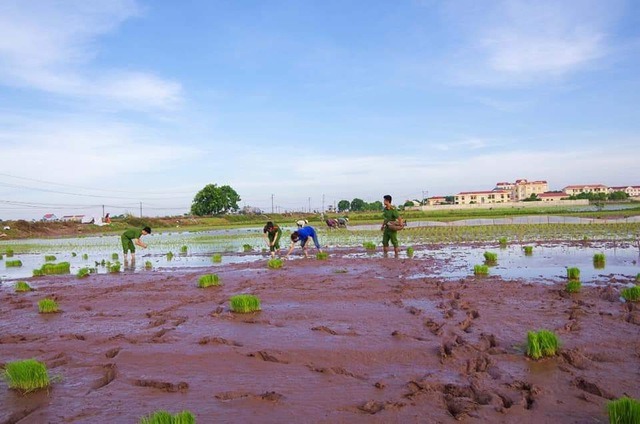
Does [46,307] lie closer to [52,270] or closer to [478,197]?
[52,270]

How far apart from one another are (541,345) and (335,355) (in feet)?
7.37

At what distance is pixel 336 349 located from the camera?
5.70 meters

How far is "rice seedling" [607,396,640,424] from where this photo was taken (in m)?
3.17

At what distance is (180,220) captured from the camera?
72.4 m

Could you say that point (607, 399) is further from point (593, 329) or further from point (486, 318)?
point (486, 318)

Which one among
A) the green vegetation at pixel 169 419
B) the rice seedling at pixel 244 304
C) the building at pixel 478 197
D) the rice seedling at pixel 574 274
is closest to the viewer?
the green vegetation at pixel 169 419

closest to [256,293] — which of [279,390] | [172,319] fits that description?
[172,319]

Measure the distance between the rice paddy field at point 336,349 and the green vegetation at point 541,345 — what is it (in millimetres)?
20

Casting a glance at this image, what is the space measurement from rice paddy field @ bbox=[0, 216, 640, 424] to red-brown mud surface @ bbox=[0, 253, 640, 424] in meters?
0.02

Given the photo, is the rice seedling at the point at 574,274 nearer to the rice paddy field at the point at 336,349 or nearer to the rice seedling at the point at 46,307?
the rice paddy field at the point at 336,349

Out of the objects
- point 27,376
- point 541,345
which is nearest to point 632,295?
point 541,345

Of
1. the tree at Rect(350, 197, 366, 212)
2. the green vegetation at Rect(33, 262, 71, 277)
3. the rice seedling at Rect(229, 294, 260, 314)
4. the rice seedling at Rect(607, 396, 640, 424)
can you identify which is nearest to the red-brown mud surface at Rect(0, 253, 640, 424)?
the rice seedling at Rect(229, 294, 260, 314)

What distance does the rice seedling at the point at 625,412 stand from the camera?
3.17 m

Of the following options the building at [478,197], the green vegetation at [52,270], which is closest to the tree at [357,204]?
the building at [478,197]
